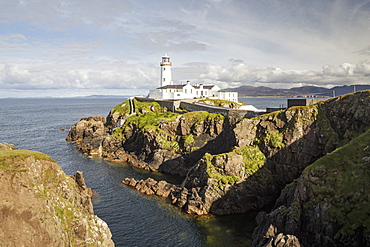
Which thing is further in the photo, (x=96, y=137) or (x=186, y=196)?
(x=96, y=137)

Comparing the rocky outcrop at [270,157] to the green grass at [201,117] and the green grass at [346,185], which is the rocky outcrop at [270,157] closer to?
the green grass at [346,185]

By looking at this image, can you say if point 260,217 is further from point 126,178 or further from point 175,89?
point 175,89

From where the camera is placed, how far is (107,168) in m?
72.6

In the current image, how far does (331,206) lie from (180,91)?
8830cm

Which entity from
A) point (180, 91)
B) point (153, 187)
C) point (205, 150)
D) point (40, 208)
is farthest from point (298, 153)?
point (180, 91)

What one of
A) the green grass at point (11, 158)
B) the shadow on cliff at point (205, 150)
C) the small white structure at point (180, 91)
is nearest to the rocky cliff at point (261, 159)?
the shadow on cliff at point (205, 150)

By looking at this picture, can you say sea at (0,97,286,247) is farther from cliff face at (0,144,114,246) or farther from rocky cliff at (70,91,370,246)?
cliff face at (0,144,114,246)

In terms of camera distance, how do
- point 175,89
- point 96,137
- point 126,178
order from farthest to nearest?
point 175,89 < point 96,137 < point 126,178

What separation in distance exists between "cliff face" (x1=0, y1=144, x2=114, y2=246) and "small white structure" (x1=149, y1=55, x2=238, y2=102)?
8157cm

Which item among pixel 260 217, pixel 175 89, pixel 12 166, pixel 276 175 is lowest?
pixel 260 217

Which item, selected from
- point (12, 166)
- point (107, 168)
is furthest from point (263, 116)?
point (12, 166)

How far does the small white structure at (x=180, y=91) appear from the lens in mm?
116162

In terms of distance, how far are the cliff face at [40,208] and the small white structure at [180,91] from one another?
268 ft

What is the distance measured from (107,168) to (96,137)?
3096 cm
